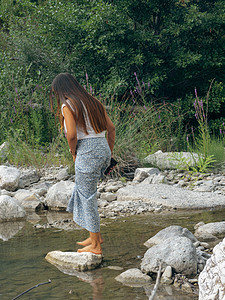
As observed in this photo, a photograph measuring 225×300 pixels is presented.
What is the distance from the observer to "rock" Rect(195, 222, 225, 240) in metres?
4.62

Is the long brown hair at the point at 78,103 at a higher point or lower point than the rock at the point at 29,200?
higher

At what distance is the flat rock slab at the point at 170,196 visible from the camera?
6293 millimetres

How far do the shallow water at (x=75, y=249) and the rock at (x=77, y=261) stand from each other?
0.07 m

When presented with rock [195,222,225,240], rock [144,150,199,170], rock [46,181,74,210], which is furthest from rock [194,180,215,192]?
rock [195,222,225,240]

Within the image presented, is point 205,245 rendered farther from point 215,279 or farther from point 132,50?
point 132,50

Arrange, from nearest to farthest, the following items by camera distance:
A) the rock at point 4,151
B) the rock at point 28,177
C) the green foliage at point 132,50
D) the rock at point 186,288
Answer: the rock at point 186,288
the rock at point 28,177
the rock at point 4,151
the green foliage at point 132,50

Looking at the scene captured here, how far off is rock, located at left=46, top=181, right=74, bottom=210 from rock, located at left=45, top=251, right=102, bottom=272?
2641 millimetres

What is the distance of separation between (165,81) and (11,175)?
326 inches

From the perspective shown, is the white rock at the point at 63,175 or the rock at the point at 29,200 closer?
the rock at the point at 29,200

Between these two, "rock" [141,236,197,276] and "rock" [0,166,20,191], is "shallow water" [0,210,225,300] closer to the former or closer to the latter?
"rock" [141,236,197,276]

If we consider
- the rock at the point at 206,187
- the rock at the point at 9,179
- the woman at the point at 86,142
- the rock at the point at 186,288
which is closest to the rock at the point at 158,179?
the rock at the point at 206,187

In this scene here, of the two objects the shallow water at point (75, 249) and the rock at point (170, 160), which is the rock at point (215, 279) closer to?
the shallow water at point (75, 249)

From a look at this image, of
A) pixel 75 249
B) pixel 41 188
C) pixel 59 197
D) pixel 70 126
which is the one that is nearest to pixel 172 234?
pixel 75 249

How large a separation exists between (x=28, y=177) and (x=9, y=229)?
281 cm
